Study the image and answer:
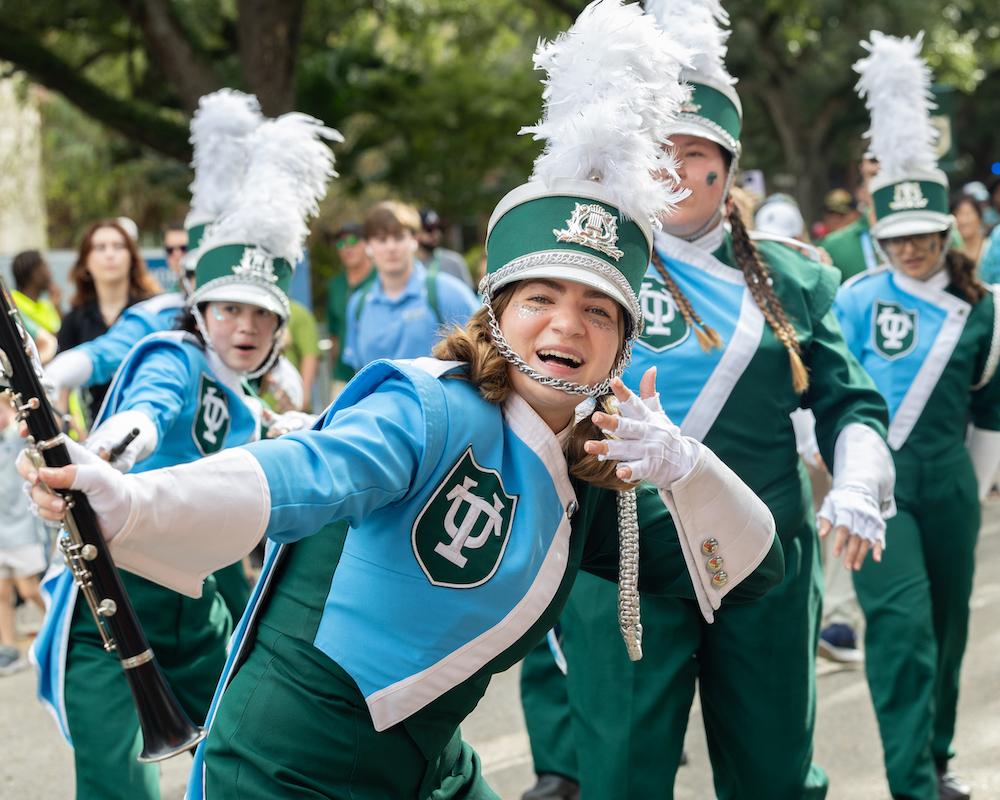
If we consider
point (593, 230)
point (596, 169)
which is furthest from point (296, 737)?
point (596, 169)

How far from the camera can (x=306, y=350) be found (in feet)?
26.5

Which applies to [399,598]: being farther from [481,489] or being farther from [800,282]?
[800,282]

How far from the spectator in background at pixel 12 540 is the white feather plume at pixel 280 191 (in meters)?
2.86

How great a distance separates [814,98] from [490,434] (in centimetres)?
2235

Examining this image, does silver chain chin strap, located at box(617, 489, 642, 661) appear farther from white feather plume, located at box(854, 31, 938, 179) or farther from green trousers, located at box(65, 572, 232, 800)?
white feather plume, located at box(854, 31, 938, 179)

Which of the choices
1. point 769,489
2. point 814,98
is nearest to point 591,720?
point 769,489

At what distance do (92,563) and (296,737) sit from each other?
45 cm

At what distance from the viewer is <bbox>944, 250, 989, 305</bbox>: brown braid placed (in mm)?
4707

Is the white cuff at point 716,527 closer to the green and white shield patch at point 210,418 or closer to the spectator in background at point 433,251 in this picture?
the green and white shield patch at point 210,418

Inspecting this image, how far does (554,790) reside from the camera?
4.41 m

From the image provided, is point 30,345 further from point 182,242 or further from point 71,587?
point 182,242

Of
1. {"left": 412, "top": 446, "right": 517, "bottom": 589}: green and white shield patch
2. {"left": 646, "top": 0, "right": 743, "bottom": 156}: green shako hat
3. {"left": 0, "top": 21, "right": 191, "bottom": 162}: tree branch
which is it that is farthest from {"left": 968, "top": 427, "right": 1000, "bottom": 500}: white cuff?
{"left": 0, "top": 21, "right": 191, "bottom": 162}: tree branch

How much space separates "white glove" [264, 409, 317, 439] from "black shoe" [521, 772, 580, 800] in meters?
1.45

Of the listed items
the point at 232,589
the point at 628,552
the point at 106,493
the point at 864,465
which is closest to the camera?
the point at 106,493
